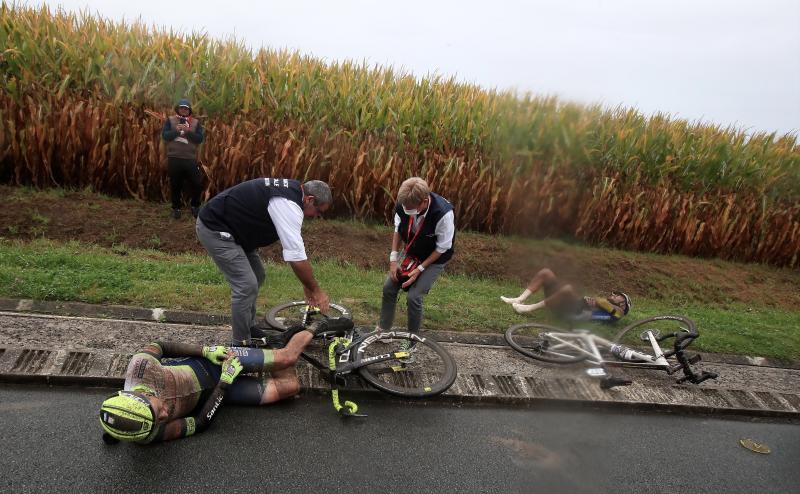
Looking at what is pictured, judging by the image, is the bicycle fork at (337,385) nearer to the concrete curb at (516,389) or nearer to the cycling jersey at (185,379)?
the concrete curb at (516,389)

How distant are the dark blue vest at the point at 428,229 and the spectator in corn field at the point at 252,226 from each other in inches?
37.3

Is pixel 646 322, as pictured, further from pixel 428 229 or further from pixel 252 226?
pixel 252 226

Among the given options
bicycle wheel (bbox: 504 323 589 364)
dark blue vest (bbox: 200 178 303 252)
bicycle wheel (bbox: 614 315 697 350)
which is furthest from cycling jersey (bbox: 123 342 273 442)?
bicycle wheel (bbox: 614 315 697 350)

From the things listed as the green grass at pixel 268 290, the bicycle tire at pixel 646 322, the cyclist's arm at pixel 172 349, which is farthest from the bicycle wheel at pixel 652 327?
the cyclist's arm at pixel 172 349

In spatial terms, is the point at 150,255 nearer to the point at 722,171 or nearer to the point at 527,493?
the point at 527,493

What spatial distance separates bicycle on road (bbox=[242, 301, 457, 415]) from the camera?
13.8 ft

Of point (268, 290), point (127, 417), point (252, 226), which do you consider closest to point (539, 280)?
point (252, 226)

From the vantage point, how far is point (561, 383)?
192 inches

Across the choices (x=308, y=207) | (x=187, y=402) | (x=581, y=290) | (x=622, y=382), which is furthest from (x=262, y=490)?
(x=581, y=290)

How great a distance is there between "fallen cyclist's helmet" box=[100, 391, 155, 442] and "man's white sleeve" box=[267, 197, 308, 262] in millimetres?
1313

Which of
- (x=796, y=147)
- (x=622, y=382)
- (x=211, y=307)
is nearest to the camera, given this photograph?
(x=622, y=382)

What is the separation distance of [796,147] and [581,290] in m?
9.63

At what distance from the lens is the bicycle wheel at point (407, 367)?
425 centimetres

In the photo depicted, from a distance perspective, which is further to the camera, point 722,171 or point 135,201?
point 722,171
